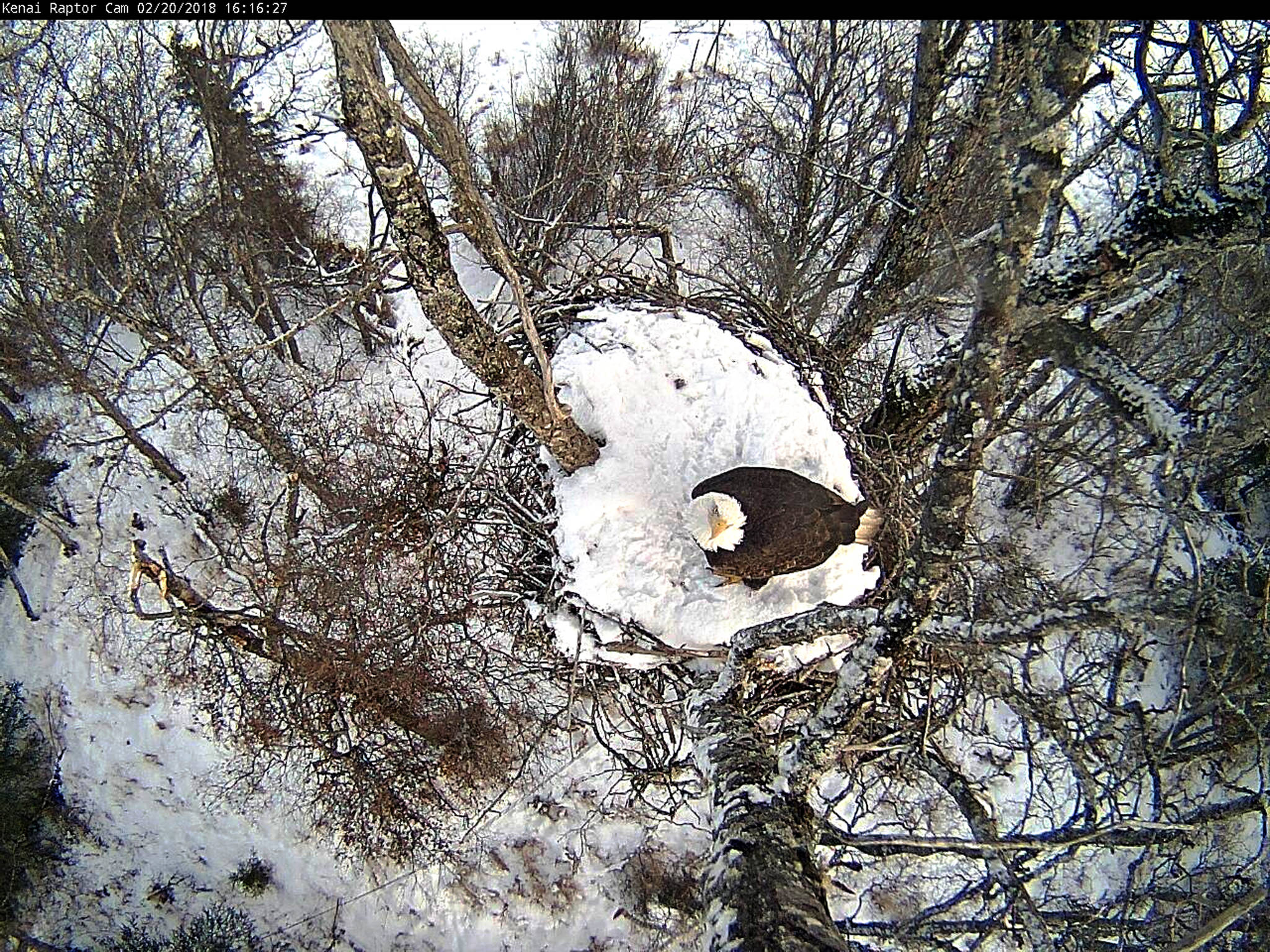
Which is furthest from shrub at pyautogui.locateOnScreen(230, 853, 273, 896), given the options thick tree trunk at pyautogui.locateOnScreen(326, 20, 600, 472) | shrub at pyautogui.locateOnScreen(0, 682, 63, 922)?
thick tree trunk at pyautogui.locateOnScreen(326, 20, 600, 472)

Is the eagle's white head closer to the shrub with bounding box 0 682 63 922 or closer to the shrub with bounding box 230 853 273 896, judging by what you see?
the shrub with bounding box 230 853 273 896

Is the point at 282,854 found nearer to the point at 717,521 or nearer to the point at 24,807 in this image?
the point at 24,807

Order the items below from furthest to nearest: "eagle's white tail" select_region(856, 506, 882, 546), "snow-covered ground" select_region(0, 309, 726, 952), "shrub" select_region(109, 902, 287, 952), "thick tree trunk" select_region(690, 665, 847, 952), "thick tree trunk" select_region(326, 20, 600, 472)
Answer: "snow-covered ground" select_region(0, 309, 726, 952)
"shrub" select_region(109, 902, 287, 952)
"eagle's white tail" select_region(856, 506, 882, 546)
"thick tree trunk" select_region(326, 20, 600, 472)
"thick tree trunk" select_region(690, 665, 847, 952)

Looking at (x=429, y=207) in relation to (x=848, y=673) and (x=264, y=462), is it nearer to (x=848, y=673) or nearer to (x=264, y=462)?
(x=848, y=673)

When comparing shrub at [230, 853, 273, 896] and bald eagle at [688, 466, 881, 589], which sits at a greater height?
bald eagle at [688, 466, 881, 589]

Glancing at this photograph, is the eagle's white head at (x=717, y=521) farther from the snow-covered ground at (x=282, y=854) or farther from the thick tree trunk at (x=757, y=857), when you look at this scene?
the snow-covered ground at (x=282, y=854)

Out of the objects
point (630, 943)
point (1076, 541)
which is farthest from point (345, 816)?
point (1076, 541)
